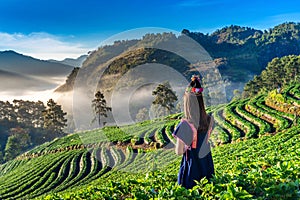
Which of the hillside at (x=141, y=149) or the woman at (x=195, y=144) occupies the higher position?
the woman at (x=195, y=144)

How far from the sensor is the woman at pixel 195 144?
21.9ft

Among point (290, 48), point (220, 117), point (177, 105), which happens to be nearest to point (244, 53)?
point (290, 48)

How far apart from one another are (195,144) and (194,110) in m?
0.67

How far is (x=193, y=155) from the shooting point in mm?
6938

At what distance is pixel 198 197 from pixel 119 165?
26429 mm

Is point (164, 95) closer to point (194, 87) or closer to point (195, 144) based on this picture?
point (195, 144)

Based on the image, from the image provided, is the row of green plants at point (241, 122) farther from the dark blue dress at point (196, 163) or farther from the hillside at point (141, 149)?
the dark blue dress at point (196, 163)

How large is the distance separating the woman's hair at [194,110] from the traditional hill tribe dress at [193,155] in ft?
0.33

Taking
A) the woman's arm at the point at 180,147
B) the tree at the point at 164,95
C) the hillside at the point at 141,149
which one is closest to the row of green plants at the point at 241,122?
the hillside at the point at 141,149

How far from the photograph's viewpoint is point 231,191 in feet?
18.3

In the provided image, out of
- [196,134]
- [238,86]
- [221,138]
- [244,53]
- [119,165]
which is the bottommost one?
[119,165]

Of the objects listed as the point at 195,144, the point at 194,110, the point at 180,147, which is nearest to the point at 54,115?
the point at 180,147

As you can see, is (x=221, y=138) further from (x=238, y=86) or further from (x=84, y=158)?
(x=238, y=86)

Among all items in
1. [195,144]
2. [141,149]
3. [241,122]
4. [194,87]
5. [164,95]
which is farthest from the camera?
[164,95]
